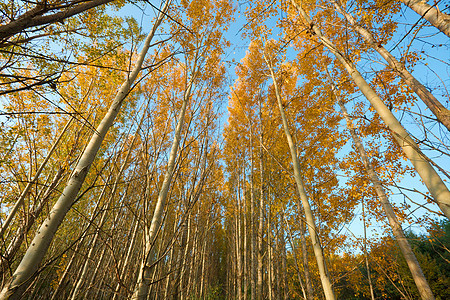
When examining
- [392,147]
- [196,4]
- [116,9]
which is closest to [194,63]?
[196,4]

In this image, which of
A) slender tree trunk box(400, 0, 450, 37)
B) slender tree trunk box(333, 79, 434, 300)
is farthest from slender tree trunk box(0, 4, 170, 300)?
slender tree trunk box(400, 0, 450, 37)

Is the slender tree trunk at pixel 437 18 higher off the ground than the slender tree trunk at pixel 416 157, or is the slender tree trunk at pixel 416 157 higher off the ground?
the slender tree trunk at pixel 437 18

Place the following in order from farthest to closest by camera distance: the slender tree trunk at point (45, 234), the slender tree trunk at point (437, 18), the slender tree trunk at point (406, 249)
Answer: the slender tree trunk at point (406, 249)
the slender tree trunk at point (437, 18)
the slender tree trunk at point (45, 234)

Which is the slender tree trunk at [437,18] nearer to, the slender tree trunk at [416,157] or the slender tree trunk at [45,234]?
the slender tree trunk at [416,157]

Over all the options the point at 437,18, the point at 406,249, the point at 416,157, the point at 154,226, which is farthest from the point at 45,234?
the point at 406,249

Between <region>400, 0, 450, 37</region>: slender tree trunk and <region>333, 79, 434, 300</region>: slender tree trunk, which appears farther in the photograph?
<region>333, 79, 434, 300</region>: slender tree trunk

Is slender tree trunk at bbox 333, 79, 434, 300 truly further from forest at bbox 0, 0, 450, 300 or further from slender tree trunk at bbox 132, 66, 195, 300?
slender tree trunk at bbox 132, 66, 195, 300

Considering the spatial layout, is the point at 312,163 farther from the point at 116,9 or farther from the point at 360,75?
the point at 116,9

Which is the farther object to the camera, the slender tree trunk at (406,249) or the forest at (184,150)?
the slender tree trunk at (406,249)

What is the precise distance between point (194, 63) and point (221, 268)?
708 inches

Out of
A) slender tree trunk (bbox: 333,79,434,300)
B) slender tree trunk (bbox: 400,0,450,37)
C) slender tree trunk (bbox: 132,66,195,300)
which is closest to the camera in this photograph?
slender tree trunk (bbox: 132,66,195,300)

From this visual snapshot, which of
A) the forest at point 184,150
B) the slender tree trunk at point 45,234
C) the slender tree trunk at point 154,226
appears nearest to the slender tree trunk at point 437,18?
the forest at point 184,150

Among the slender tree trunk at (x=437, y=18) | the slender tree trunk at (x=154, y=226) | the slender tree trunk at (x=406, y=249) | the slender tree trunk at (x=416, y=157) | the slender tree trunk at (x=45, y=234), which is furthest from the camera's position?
the slender tree trunk at (x=406, y=249)

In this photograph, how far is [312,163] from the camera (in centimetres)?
630
